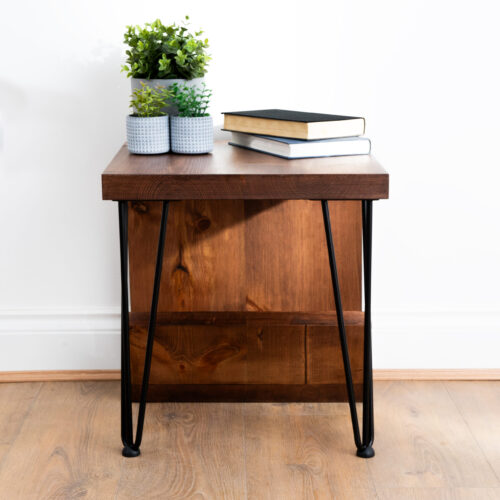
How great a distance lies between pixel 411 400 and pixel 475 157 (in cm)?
66

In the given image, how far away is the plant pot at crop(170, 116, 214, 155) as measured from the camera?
1.72 metres

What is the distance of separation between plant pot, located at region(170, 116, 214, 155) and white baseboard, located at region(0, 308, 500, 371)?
24.1 inches

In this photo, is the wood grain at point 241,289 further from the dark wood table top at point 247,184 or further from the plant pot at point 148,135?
the dark wood table top at point 247,184

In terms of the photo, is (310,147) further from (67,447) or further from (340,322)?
(67,447)

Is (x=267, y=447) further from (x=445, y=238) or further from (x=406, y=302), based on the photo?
(x=445, y=238)

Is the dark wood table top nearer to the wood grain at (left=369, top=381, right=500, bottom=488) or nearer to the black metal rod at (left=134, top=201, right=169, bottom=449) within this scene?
the black metal rod at (left=134, top=201, right=169, bottom=449)

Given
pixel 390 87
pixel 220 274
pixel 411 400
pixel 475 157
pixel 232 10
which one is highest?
pixel 232 10

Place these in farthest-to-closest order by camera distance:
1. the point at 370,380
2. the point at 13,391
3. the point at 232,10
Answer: the point at 13,391, the point at 232,10, the point at 370,380

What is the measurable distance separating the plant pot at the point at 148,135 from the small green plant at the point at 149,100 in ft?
0.07

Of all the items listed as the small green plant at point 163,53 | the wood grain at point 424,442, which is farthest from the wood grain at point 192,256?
the wood grain at point 424,442

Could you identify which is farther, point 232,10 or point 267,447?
point 232,10

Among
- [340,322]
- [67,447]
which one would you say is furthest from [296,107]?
[67,447]

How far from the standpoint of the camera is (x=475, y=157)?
2053mm

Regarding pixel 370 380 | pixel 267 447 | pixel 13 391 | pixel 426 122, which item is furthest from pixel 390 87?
pixel 13 391
